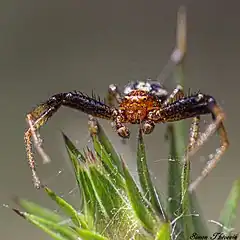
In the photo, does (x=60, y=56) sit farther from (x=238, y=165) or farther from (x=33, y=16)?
(x=238, y=165)

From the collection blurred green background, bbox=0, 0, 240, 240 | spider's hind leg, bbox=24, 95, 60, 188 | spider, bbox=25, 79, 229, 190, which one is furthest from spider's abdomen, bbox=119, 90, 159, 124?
blurred green background, bbox=0, 0, 240, 240

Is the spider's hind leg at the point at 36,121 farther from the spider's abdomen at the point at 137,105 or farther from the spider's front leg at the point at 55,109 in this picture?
the spider's abdomen at the point at 137,105

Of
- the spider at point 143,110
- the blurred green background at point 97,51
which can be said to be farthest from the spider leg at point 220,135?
the blurred green background at point 97,51

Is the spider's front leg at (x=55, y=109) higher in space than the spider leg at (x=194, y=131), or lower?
higher

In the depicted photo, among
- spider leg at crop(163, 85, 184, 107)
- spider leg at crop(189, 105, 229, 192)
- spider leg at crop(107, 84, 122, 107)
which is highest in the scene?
spider leg at crop(107, 84, 122, 107)

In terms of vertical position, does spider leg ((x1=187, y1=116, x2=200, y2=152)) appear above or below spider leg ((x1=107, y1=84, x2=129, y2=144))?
below

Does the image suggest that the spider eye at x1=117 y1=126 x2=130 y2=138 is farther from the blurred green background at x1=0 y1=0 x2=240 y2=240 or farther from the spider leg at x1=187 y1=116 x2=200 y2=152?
the blurred green background at x1=0 y1=0 x2=240 y2=240

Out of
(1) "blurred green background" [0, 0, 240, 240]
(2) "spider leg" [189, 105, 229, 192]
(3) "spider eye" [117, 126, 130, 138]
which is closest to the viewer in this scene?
(2) "spider leg" [189, 105, 229, 192]
